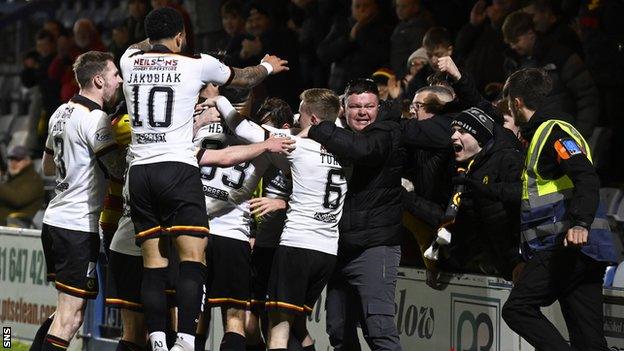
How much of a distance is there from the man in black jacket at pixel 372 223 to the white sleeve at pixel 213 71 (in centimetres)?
82

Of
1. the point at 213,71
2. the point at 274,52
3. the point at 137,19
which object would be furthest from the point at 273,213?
the point at 137,19

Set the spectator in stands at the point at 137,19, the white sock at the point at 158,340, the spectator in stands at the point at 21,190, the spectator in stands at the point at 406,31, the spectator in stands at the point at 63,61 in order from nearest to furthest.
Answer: the white sock at the point at 158,340
the spectator in stands at the point at 406,31
the spectator in stands at the point at 21,190
the spectator in stands at the point at 137,19
the spectator in stands at the point at 63,61

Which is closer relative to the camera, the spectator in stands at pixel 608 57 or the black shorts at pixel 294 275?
the black shorts at pixel 294 275

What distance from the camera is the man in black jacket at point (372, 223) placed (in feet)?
27.8

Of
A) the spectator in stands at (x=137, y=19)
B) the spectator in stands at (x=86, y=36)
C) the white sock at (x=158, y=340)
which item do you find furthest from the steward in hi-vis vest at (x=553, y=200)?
the spectator in stands at (x=86, y=36)

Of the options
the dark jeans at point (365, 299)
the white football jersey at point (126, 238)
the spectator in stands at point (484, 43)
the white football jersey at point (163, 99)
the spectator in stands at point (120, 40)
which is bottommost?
the dark jeans at point (365, 299)

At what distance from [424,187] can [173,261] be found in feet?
5.77

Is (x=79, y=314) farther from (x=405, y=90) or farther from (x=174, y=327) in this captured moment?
(x=405, y=90)

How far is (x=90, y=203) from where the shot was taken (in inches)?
352

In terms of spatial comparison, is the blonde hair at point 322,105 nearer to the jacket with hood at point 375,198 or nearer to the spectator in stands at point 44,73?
the jacket with hood at point 375,198

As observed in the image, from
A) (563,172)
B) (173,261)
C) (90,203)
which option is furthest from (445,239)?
(90,203)

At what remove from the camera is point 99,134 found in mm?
8711

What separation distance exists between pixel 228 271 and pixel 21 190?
618 centimetres

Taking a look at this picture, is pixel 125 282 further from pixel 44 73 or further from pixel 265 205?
pixel 44 73
